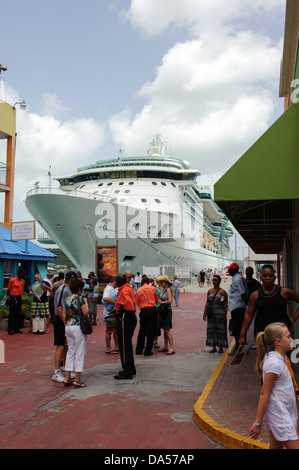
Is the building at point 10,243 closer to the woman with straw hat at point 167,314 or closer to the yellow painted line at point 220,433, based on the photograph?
the woman with straw hat at point 167,314

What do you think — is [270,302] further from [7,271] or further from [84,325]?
[7,271]

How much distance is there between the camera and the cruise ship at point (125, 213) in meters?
23.8

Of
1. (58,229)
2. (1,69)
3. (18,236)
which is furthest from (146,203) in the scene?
(18,236)

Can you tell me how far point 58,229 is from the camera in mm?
24672

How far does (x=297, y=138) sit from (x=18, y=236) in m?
10.0

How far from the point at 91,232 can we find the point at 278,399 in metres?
→ 21.9

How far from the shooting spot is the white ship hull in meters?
23.3

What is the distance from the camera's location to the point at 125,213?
80.8 feet

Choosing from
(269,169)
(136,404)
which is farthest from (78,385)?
(269,169)

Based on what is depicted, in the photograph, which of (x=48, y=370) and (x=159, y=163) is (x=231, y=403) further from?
(x=159, y=163)

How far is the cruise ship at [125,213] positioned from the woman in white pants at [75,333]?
13.7 meters

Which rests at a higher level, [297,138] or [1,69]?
[1,69]

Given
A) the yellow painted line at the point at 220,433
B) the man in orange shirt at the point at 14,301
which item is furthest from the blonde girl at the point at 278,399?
the man in orange shirt at the point at 14,301
